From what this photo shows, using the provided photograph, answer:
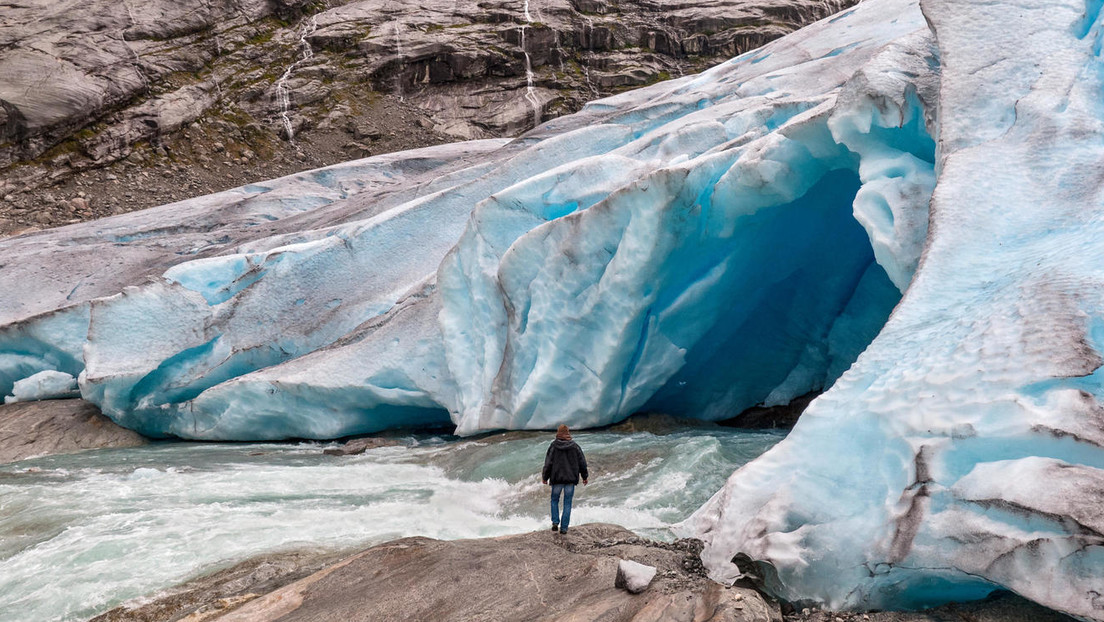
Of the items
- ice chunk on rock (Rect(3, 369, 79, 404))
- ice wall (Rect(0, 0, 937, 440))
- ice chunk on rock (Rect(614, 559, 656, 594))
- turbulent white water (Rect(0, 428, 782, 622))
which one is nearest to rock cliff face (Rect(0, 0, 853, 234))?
ice chunk on rock (Rect(3, 369, 79, 404))

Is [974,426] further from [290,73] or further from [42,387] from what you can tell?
[290,73]

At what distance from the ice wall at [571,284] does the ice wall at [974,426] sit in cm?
95

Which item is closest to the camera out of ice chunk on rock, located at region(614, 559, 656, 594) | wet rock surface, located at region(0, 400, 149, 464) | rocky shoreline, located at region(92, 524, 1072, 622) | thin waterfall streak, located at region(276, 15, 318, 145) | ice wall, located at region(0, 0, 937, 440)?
rocky shoreline, located at region(92, 524, 1072, 622)

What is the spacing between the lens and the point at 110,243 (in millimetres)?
15039

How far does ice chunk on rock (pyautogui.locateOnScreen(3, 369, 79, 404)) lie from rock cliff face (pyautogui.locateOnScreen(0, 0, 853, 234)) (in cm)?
1547

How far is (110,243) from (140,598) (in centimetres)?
1161

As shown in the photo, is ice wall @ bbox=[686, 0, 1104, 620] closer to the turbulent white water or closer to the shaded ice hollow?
the shaded ice hollow

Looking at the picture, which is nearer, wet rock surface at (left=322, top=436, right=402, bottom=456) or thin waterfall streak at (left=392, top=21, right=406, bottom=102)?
wet rock surface at (left=322, top=436, right=402, bottom=456)

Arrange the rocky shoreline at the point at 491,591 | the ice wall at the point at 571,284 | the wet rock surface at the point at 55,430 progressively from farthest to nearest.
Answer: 1. the wet rock surface at the point at 55,430
2. the ice wall at the point at 571,284
3. the rocky shoreline at the point at 491,591

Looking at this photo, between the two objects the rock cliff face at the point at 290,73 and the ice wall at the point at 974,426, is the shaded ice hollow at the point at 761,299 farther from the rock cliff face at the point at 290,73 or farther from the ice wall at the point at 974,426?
the rock cliff face at the point at 290,73

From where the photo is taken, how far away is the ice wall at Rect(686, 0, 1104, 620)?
12.5 ft

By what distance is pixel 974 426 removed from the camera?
13.9ft

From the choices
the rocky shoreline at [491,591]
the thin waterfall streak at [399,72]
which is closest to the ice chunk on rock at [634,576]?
the rocky shoreline at [491,591]

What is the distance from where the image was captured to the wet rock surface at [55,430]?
11188 mm
